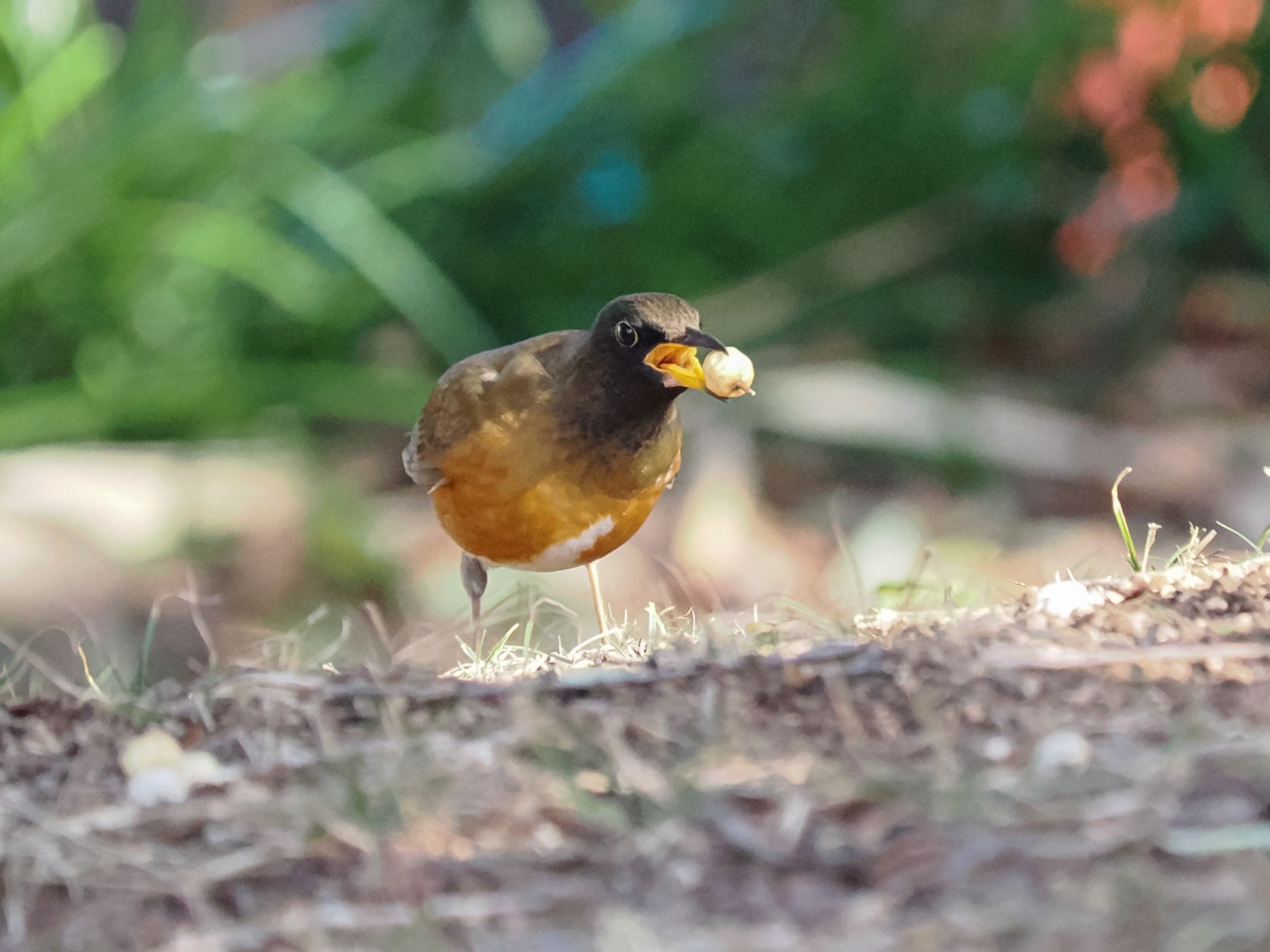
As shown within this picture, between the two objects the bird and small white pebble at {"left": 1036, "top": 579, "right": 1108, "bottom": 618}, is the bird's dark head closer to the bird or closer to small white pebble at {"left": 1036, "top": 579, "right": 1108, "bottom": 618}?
the bird

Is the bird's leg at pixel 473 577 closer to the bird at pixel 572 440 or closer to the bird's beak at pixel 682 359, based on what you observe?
the bird at pixel 572 440

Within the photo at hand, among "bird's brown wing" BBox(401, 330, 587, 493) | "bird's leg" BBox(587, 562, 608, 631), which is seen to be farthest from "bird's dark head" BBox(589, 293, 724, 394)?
"bird's leg" BBox(587, 562, 608, 631)

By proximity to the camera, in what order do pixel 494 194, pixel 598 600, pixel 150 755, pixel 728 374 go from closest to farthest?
pixel 150 755
pixel 728 374
pixel 598 600
pixel 494 194

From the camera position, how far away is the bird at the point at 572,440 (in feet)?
9.12

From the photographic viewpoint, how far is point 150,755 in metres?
1.90

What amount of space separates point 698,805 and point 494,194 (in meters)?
5.22

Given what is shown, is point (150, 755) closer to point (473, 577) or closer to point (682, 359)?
point (682, 359)

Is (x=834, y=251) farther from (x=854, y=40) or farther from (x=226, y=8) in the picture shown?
(x=226, y=8)

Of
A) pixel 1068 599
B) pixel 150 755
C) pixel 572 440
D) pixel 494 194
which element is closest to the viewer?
pixel 150 755

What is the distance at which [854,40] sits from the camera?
23.9 ft

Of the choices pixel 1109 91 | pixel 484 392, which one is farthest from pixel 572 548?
pixel 1109 91

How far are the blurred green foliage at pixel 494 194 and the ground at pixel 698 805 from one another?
3835 mm

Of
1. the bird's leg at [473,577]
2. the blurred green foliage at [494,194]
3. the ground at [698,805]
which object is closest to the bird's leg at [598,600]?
the bird's leg at [473,577]

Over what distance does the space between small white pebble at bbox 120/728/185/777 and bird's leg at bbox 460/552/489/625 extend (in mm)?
1642
